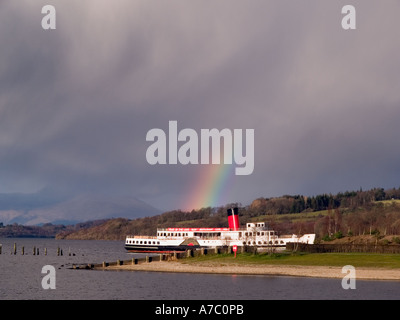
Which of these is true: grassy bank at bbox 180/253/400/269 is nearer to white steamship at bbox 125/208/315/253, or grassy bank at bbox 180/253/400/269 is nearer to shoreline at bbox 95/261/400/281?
shoreline at bbox 95/261/400/281

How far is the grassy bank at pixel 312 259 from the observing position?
262ft

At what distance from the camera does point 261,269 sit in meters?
81.2

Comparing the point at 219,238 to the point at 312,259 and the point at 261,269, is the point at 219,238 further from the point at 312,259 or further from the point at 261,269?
the point at 261,269

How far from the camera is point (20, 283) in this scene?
77.1 metres

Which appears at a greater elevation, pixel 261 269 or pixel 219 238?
pixel 219 238

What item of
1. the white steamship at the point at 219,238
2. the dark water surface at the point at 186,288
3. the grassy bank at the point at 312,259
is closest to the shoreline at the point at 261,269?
the grassy bank at the point at 312,259

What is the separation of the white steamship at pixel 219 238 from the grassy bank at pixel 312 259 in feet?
81.2

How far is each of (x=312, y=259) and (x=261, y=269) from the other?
8796 millimetres

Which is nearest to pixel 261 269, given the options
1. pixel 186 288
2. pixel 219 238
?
pixel 186 288

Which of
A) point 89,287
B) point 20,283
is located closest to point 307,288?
point 89,287
